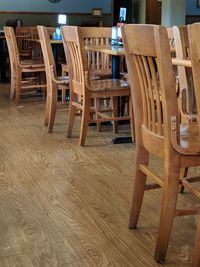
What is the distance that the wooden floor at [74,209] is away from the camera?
1806 mm

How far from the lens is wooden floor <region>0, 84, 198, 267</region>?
5.92ft

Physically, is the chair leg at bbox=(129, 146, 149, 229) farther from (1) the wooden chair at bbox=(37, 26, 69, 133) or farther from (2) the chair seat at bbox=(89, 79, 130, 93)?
(1) the wooden chair at bbox=(37, 26, 69, 133)

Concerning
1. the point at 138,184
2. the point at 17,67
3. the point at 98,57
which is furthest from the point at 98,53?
the point at 138,184

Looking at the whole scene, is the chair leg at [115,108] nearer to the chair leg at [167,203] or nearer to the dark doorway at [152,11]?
the chair leg at [167,203]

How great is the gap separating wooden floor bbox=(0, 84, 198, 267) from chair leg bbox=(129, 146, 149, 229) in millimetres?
86

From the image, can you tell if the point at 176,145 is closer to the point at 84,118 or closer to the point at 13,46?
the point at 84,118

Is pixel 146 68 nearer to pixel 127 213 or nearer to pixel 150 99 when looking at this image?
pixel 150 99

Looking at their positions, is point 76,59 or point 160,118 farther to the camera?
point 76,59

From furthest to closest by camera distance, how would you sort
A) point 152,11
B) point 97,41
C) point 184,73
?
1. point 152,11
2. point 97,41
3. point 184,73

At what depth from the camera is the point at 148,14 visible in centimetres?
1048

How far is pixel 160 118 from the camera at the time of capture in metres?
1.66

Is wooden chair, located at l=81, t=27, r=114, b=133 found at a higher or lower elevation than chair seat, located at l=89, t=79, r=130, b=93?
higher

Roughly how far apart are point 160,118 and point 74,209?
841 millimetres

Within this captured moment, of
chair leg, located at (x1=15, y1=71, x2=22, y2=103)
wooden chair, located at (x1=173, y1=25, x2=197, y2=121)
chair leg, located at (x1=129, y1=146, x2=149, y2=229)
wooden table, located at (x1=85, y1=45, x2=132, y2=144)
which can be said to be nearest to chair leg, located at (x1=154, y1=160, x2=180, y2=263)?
chair leg, located at (x1=129, y1=146, x2=149, y2=229)
